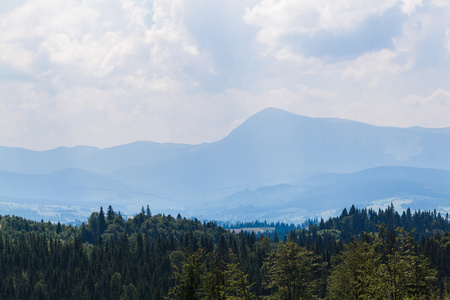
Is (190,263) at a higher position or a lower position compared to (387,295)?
higher

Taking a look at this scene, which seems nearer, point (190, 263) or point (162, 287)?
point (190, 263)

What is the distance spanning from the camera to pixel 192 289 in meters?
62.3

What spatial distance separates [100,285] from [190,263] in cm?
14505

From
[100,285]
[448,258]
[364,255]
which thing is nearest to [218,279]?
[364,255]

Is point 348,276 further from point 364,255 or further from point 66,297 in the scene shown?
point 66,297

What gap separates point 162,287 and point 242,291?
12911 centimetres

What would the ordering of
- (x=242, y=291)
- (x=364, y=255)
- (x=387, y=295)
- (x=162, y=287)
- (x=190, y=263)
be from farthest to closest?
(x=162, y=287)
(x=364, y=255)
(x=242, y=291)
(x=190, y=263)
(x=387, y=295)

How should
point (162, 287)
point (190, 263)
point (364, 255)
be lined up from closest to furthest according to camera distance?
point (190, 263)
point (364, 255)
point (162, 287)

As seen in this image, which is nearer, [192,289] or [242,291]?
[192,289]

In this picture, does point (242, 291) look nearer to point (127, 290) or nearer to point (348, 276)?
point (348, 276)

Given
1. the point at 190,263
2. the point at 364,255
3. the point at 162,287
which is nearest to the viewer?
the point at 190,263

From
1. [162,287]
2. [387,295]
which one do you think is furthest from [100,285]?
[387,295]

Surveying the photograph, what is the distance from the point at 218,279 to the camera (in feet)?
216

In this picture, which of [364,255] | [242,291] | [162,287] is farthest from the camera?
[162,287]
